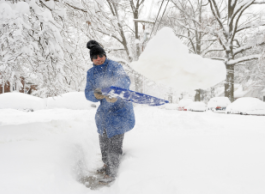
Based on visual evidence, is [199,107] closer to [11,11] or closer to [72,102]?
[72,102]

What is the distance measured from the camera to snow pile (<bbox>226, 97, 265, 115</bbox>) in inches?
344

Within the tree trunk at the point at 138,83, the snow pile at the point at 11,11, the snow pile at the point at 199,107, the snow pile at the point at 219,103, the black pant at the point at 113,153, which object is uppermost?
the snow pile at the point at 11,11

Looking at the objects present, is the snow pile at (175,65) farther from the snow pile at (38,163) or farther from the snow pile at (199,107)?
the snow pile at (199,107)

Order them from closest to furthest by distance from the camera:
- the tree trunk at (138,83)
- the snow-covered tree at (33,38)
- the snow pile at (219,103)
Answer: the snow-covered tree at (33,38) < the tree trunk at (138,83) < the snow pile at (219,103)

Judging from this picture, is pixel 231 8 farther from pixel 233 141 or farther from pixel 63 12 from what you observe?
pixel 63 12

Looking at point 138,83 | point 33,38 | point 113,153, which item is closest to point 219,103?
point 138,83

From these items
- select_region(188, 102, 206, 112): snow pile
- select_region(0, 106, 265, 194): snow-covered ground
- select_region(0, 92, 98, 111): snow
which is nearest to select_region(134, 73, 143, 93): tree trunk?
select_region(0, 106, 265, 194): snow-covered ground

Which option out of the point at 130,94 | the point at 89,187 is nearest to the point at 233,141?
the point at 130,94

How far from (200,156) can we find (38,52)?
9.39 feet

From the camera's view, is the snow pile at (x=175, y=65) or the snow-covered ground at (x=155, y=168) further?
the snow-covered ground at (x=155, y=168)

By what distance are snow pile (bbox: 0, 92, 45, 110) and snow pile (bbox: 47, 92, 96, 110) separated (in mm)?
699

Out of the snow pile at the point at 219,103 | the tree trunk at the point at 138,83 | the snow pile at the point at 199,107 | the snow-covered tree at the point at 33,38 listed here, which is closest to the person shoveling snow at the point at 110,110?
the snow-covered tree at the point at 33,38

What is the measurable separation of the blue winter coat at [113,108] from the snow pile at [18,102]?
8.26 metres

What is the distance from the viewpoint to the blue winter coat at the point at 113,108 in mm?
2252
